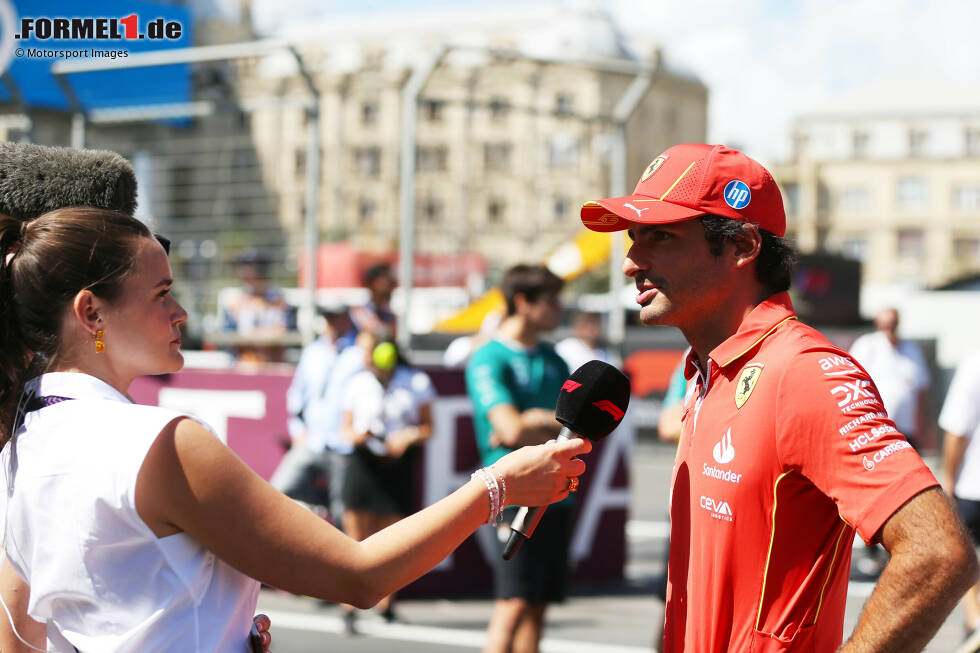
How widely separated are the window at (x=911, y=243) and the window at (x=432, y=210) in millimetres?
91442

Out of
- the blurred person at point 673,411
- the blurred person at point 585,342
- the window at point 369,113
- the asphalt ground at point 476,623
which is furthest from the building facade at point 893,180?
the blurred person at point 673,411

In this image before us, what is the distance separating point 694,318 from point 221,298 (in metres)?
9.64

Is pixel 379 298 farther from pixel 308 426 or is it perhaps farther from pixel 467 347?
pixel 467 347

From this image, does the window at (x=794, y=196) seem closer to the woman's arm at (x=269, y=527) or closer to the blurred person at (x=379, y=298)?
the blurred person at (x=379, y=298)

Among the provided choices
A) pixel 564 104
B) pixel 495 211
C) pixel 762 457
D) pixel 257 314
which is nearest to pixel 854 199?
pixel 495 211

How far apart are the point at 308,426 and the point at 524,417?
2985mm

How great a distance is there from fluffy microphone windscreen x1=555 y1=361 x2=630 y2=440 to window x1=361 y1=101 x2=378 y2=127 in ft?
29.9

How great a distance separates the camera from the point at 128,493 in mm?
2016

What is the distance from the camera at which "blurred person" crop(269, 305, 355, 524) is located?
8109 millimetres

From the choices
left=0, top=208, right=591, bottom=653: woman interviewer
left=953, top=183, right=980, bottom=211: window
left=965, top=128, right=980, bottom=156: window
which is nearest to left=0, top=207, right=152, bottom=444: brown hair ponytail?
left=0, top=208, right=591, bottom=653: woman interviewer

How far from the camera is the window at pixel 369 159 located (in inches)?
616

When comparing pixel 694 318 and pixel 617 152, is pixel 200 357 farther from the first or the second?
pixel 694 318

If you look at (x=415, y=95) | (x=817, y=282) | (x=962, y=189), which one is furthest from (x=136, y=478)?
(x=962, y=189)

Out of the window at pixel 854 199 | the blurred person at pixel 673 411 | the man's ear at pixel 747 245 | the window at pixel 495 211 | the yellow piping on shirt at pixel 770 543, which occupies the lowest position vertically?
the window at pixel 854 199
